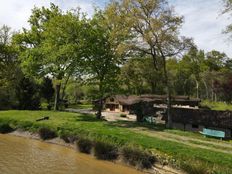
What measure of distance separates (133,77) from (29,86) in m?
21.3

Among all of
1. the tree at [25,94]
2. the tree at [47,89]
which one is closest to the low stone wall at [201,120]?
the tree at [25,94]

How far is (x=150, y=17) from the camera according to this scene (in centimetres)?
3862

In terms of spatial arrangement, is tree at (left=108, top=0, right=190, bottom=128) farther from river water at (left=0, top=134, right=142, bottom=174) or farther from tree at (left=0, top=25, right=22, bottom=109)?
tree at (left=0, top=25, right=22, bottom=109)

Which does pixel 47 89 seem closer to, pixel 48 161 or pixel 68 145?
pixel 68 145

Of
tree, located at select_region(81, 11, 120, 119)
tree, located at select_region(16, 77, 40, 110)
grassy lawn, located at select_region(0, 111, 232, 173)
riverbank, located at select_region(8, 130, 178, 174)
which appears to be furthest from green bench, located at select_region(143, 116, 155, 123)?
tree, located at select_region(16, 77, 40, 110)

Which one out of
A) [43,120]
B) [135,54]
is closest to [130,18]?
[135,54]

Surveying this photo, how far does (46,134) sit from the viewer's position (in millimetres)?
35438

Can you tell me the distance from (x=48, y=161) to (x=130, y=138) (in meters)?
7.23

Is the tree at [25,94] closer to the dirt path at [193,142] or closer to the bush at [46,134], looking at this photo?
the bush at [46,134]

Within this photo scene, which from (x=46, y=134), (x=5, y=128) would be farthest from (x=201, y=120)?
(x=5, y=128)

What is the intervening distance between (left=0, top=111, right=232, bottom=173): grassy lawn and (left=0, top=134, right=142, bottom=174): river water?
8.18ft

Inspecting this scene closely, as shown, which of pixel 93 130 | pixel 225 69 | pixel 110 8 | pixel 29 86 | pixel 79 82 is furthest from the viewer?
pixel 225 69

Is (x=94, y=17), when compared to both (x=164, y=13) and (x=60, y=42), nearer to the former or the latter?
(x=60, y=42)

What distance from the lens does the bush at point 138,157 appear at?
2491cm
